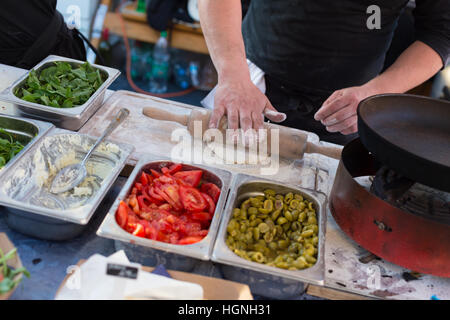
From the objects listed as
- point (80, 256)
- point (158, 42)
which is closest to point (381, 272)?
point (80, 256)

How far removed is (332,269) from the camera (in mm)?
1229

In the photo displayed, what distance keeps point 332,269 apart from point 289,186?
0.30 meters

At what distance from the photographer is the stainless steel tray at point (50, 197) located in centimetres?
110

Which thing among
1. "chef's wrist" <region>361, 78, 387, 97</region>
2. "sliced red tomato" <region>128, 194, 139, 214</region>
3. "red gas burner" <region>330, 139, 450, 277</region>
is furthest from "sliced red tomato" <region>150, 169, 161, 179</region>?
"chef's wrist" <region>361, 78, 387, 97</region>

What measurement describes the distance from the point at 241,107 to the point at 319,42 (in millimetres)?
603

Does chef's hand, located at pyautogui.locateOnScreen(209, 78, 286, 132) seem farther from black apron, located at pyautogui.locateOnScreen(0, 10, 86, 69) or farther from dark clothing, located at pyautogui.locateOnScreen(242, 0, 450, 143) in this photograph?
black apron, located at pyautogui.locateOnScreen(0, 10, 86, 69)

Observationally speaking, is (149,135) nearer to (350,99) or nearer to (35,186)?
(35,186)

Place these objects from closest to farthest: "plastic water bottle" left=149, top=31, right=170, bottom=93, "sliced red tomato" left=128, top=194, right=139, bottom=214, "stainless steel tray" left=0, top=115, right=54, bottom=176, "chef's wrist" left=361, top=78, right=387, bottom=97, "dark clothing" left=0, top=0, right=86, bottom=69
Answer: "sliced red tomato" left=128, top=194, right=139, bottom=214
"stainless steel tray" left=0, top=115, right=54, bottom=176
"chef's wrist" left=361, top=78, right=387, bottom=97
"dark clothing" left=0, top=0, right=86, bottom=69
"plastic water bottle" left=149, top=31, right=170, bottom=93

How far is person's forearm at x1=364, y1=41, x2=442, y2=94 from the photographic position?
5.71 feet

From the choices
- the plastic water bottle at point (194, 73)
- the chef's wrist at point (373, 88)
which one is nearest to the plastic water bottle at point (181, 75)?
the plastic water bottle at point (194, 73)

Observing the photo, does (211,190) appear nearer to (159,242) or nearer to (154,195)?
(154,195)

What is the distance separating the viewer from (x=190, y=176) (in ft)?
4.48

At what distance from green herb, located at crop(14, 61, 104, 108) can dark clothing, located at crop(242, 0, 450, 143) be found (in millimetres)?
796

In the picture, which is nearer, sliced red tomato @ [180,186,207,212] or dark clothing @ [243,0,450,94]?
sliced red tomato @ [180,186,207,212]
